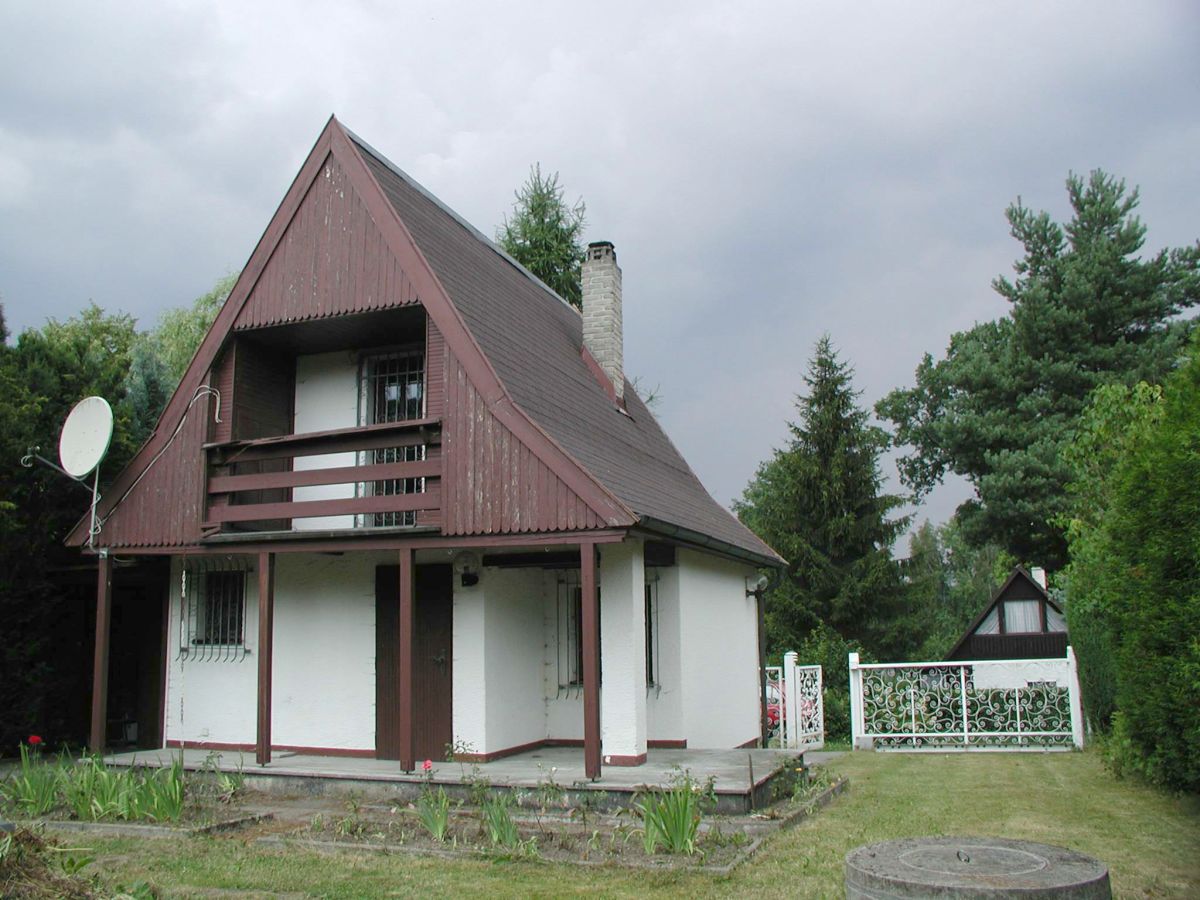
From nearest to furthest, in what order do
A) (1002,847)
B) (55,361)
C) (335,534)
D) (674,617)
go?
1. (1002,847)
2. (335,534)
3. (674,617)
4. (55,361)

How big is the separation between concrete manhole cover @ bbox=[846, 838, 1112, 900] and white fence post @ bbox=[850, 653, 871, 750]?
37.4 feet

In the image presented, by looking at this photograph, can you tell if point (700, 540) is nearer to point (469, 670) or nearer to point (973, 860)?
point (469, 670)

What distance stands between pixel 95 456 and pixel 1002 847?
408 inches

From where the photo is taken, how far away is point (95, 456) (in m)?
11.7

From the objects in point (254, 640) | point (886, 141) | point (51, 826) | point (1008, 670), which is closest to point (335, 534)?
point (254, 640)

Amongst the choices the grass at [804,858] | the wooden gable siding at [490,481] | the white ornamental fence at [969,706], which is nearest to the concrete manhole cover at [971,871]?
the grass at [804,858]

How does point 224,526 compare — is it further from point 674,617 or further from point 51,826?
point 674,617

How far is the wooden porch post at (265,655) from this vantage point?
10891mm

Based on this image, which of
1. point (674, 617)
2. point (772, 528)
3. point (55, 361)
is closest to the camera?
point (674, 617)

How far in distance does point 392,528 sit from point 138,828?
364 centimetres

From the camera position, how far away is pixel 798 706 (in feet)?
57.6

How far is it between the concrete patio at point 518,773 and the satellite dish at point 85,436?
3.39 meters

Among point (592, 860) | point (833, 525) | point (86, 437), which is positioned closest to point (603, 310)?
point (86, 437)

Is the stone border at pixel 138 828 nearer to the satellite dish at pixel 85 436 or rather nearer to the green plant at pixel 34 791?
the green plant at pixel 34 791
